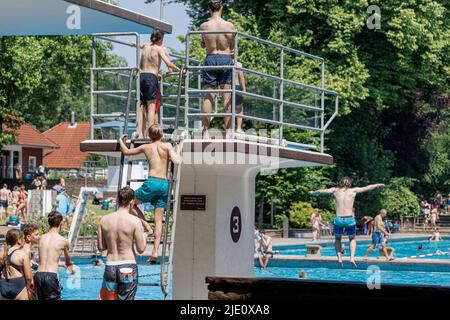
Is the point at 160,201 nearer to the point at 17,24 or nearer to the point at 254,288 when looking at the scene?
the point at 254,288

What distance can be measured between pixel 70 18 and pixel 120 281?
1102cm

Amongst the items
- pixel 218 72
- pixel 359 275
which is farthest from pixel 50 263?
pixel 359 275

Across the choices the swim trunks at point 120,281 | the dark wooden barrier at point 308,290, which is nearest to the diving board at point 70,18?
the swim trunks at point 120,281

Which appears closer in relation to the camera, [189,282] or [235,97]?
[235,97]

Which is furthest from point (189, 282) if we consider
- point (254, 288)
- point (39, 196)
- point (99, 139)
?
point (39, 196)

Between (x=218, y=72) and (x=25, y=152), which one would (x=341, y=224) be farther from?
(x=25, y=152)

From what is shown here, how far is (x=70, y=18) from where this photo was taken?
22219 mm

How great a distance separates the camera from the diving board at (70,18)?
67.5 ft

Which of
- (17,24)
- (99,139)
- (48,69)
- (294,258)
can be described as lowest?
(294,258)

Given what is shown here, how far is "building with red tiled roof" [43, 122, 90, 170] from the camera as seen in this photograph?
327ft

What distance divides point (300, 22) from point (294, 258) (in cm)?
1696

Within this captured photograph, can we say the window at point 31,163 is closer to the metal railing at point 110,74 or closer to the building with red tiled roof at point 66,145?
the building with red tiled roof at point 66,145

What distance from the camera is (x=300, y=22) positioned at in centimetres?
4672

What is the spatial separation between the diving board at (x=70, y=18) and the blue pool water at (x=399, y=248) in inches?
618
